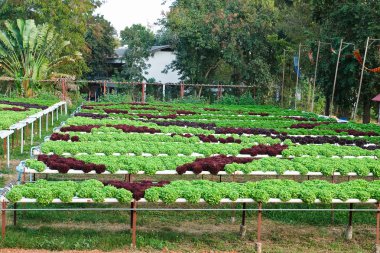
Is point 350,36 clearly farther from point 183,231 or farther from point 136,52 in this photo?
point 136,52

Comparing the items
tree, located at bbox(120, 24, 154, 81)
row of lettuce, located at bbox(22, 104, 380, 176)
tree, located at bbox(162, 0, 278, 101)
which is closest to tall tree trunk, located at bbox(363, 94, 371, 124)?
tree, located at bbox(162, 0, 278, 101)

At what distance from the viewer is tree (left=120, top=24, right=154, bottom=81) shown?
51.3 m

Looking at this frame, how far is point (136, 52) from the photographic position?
51938 millimetres

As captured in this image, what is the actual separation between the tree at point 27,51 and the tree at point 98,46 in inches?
623

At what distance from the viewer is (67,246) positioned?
30.3 feet

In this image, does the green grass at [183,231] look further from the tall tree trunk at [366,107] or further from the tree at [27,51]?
the tree at [27,51]

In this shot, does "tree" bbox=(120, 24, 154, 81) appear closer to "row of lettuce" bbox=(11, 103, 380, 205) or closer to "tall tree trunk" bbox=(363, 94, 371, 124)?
"tall tree trunk" bbox=(363, 94, 371, 124)

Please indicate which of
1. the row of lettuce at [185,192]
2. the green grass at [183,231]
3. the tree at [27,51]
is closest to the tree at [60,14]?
the tree at [27,51]

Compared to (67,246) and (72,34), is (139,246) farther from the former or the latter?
(72,34)

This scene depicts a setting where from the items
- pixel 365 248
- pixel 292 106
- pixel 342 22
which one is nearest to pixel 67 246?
pixel 365 248

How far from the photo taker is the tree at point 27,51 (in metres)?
36.0

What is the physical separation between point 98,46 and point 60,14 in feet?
40.8

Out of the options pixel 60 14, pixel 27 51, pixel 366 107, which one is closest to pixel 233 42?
pixel 60 14

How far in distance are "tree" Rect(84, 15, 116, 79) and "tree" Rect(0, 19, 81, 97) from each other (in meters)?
15.8
